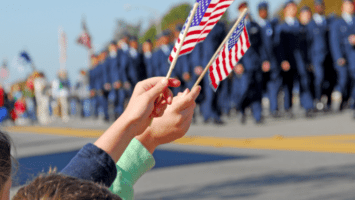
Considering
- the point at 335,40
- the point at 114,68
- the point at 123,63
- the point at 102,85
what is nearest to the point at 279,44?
the point at 335,40

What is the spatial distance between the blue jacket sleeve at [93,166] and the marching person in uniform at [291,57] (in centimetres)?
1169

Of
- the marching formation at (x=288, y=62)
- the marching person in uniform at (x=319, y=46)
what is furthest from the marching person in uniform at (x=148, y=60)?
the marching person in uniform at (x=319, y=46)

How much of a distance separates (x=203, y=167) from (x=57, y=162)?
7.20ft

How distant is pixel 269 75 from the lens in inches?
547

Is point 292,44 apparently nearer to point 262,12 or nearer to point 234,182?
point 262,12

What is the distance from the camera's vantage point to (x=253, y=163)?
24.4ft

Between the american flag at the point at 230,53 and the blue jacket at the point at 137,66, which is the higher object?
the american flag at the point at 230,53

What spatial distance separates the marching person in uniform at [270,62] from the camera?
1288 centimetres

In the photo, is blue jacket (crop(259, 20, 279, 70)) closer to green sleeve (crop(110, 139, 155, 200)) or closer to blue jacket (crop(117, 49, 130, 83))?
blue jacket (crop(117, 49, 130, 83))

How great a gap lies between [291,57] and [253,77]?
0.99 m

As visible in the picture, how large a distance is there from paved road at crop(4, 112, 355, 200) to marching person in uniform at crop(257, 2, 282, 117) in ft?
6.58

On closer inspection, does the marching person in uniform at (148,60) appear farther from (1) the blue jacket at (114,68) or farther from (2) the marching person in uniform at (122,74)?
(1) the blue jacket at (114,68)

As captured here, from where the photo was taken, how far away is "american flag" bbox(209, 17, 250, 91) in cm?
226

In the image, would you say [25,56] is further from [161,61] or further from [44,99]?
[161,61]
